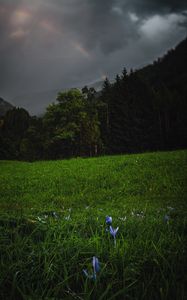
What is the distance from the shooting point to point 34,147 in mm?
62156

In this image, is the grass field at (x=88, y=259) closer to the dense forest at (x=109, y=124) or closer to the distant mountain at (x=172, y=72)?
the dense forest at (x=109, y=124)

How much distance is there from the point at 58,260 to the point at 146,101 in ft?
208

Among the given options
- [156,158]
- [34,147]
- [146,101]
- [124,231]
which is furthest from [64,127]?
[124,231]

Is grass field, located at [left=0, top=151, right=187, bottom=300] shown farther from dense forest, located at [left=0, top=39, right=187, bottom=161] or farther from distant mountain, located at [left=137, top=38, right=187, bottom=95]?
distant mountain, located at [left=137, top=38, right=187, bottom=95]

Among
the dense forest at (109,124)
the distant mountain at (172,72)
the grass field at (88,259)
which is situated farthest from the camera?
the distant mountain at (172,72)

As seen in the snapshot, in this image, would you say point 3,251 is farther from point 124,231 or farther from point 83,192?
point 83,192

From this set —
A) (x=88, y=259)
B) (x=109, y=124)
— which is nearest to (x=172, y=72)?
(x=109, y=124)

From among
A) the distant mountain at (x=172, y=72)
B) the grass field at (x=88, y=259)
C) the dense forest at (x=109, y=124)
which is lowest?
the grass field at (x=88, y=259)

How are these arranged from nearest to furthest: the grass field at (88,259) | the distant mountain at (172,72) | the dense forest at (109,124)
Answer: the grass field at (88,259) < the dense forest at (109,124) < the distant mountain at (172,72)

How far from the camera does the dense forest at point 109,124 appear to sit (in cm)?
5084

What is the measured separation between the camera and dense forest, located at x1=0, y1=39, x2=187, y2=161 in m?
50.8

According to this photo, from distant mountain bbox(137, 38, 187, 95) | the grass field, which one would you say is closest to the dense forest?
distant mountain bbox(137, 38, 187, 95)

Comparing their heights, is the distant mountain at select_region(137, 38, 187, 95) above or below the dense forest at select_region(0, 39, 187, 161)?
above

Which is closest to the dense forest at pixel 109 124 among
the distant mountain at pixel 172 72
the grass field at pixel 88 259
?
the distant mountain at pixel 172 72
